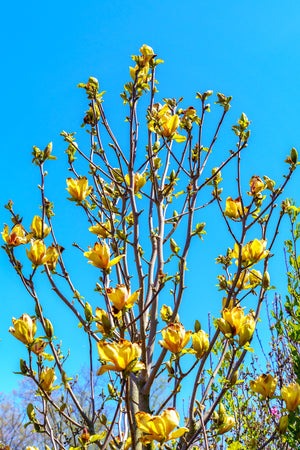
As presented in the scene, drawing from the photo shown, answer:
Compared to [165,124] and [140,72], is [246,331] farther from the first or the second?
[140,72]

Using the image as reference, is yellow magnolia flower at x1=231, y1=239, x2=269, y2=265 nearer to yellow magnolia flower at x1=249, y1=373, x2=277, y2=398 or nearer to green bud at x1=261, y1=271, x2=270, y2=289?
green bud at x1=261, y1=271, x2=270, y2=289

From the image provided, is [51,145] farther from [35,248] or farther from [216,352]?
[216,352]

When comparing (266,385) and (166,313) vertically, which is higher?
(166,313)

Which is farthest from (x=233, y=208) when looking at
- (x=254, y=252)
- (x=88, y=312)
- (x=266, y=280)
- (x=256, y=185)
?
(x=88, y=312)

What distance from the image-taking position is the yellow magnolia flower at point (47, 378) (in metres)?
1.73

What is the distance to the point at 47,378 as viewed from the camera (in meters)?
1.74

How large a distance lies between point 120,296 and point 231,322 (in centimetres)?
46

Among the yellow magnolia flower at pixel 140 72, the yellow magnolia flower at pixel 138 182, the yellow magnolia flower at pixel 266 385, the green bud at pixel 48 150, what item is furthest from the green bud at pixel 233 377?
the yellow magnolia flower at pixel 140 72

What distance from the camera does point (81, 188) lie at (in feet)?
6.42

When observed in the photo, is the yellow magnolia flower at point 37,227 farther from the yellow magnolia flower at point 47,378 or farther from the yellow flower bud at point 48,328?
the yellow magnolia flower at point 47,378

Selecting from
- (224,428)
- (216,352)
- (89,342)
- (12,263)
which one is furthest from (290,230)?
(12,263)

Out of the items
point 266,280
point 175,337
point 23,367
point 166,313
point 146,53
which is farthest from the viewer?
point 146,53

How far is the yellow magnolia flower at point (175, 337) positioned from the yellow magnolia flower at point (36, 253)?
0.65m

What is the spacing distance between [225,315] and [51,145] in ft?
4.01
